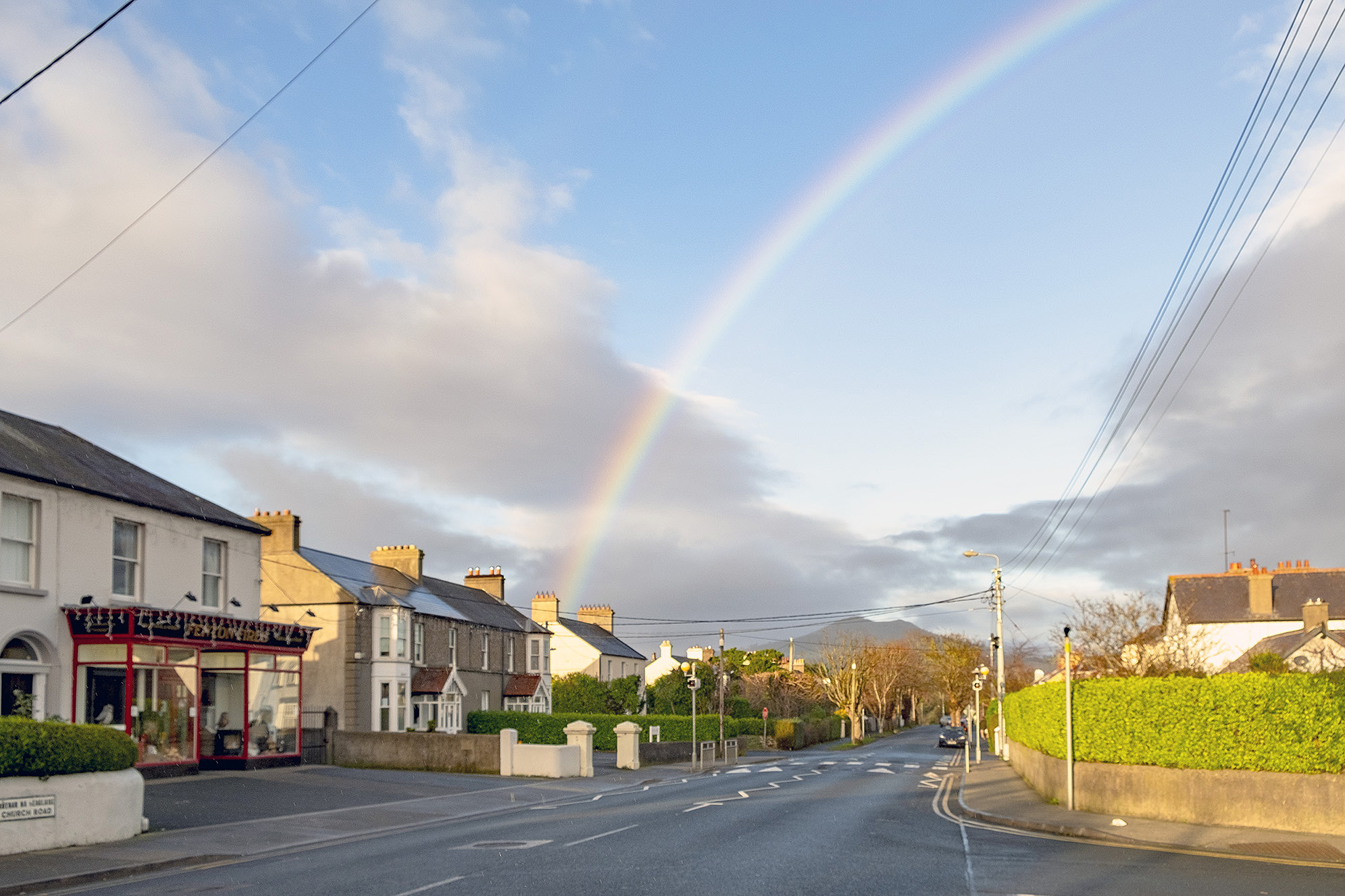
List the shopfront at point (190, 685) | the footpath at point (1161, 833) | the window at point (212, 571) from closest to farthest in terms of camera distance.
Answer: the footpath at point (1161, 833)
the shopfront at point (190, 685)
the window at point (212, 571)

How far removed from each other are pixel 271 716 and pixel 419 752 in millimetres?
4736

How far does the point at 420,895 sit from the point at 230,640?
22180 millimetres

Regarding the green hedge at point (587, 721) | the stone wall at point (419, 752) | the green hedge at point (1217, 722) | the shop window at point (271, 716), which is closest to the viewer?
Answer: the green hedge at point (1217, 722)

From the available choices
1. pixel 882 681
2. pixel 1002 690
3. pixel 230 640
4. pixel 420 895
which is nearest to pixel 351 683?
pixel 230 640

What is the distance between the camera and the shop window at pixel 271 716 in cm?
3319

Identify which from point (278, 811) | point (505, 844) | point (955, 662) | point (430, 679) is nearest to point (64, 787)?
point (505, 844)

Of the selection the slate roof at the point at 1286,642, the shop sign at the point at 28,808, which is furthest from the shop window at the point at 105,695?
the slate roof at the point at 1286,642

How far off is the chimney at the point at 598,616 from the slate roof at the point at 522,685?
2693 centimetres

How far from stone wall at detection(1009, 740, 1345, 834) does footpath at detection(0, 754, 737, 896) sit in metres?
12.8

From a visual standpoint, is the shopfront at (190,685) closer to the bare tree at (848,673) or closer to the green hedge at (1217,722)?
the green hedge at (1217,722)

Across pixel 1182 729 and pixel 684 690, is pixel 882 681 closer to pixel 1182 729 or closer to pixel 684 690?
pixel 684 690

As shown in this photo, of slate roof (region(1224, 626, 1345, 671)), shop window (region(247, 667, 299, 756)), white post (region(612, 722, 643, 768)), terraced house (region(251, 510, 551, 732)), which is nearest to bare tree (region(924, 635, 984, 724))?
slate roof (region(1224, 626, 1345, 671))

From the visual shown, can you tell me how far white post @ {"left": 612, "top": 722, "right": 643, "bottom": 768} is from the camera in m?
41.3

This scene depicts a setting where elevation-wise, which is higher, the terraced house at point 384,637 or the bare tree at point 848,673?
the terraced house at point 384,637
